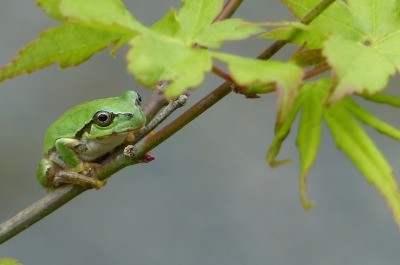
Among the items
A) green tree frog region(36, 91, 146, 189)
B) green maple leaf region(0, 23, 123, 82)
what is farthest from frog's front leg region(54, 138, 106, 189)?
green maple leaf region(0, 23, 123, 82)

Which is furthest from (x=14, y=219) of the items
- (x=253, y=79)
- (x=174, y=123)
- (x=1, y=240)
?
(x=253, y=79)

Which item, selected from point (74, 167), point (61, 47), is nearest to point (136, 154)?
point (61, 47)

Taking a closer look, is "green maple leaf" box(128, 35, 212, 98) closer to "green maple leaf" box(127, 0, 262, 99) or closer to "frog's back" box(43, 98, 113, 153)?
"green maple leaf" box(127, 0, 262, 99)

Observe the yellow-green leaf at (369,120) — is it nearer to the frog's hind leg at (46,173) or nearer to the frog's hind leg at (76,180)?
the frog's hind leg at (76,180)

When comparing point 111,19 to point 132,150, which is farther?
point 132,150

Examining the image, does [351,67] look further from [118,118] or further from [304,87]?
[118,118]

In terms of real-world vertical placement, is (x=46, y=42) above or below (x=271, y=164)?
above
